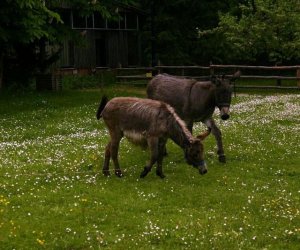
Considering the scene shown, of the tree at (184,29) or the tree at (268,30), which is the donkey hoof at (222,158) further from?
the tree at (184,29)

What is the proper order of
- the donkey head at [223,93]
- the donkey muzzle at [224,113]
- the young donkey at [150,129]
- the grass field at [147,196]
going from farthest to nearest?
1. the donkey head at [223,93]
2. the donkey muzzle at [224,113]
3. the young donkey at [150,129]
4. the grass field at [147,196]

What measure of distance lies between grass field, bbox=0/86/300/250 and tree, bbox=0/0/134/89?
897cm

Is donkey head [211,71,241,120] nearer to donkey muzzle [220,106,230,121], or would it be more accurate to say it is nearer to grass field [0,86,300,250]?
donkey muzzle [220,106,230,121]

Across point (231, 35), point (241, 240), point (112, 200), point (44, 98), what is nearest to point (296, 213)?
point (241, 240)

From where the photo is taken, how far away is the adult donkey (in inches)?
522

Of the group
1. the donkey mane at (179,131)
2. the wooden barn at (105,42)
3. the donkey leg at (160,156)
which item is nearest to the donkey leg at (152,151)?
the donkey leg at (160,156)

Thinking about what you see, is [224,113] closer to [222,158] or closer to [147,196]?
[222,158]

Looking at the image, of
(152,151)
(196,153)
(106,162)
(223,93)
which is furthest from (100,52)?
(196,153)

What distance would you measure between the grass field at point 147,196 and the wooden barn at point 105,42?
2575cm

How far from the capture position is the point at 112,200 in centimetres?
1015

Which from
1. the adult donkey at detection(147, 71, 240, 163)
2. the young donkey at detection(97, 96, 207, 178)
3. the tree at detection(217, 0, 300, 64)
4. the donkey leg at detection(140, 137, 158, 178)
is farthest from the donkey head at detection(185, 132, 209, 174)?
the tree at detection(217, 0, 300, 64)

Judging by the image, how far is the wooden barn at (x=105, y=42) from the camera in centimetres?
4300

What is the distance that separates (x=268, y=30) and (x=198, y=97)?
23.9 m

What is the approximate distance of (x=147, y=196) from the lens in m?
10.4
